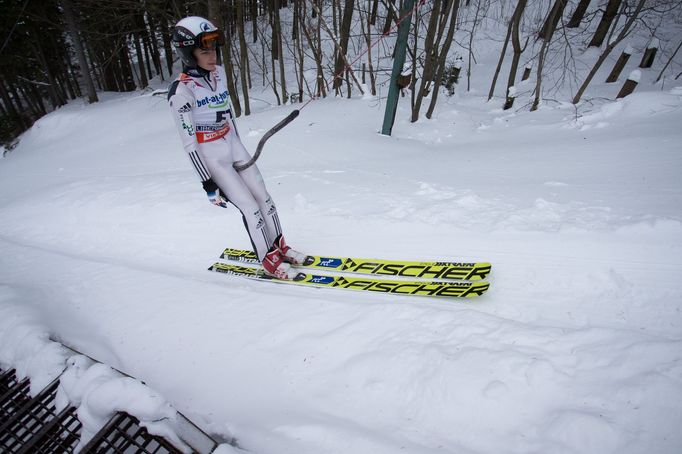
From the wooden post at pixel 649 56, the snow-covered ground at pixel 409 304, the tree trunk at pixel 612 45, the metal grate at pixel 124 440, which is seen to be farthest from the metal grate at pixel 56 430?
the wooden post at pixel 649 56

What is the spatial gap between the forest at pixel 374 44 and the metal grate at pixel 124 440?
14.7ft

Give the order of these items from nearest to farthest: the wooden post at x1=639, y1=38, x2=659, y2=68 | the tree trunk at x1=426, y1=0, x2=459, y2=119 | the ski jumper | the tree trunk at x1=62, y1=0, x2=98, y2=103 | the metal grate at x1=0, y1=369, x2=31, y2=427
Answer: the metal grate at x1=0, y1=369, x2=31, y2=427, the ski jumper, the tree trunk at x1=426, y1=0, x2=459, y2=119, the wooden post at x1=639, y1=38, x2=659, y2=68, the tree trunk at x1=62, y1=0, x2=98, y2=103

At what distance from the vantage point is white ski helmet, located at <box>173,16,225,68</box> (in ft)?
7.90

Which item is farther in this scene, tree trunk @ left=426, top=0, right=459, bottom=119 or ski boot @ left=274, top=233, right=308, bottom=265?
tree trunk @ left=426, top=0, right=459, bottom=119

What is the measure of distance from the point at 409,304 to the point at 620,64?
10611 millimetres

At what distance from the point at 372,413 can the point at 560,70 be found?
13818 mm

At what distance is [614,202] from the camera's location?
3.19 meters

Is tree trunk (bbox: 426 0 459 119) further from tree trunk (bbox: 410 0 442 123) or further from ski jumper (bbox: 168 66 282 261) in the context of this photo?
ski jumper (bbox: 168 66 282 261)

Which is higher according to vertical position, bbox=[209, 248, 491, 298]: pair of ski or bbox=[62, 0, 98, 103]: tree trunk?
bbox=[62, 0, 98, 103]: tree trunk

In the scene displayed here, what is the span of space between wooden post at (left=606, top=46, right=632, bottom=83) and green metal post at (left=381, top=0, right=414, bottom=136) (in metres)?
6.20

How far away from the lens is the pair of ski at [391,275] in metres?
2.59

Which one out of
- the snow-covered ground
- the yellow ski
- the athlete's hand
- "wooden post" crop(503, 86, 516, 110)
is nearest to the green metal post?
the snow-covered ground

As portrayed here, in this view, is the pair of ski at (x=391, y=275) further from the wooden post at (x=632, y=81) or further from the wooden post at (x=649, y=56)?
the wooden post at (x=649, y=56)

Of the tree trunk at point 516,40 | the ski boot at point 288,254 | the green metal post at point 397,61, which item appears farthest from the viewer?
the tree trunk at point 516,40
